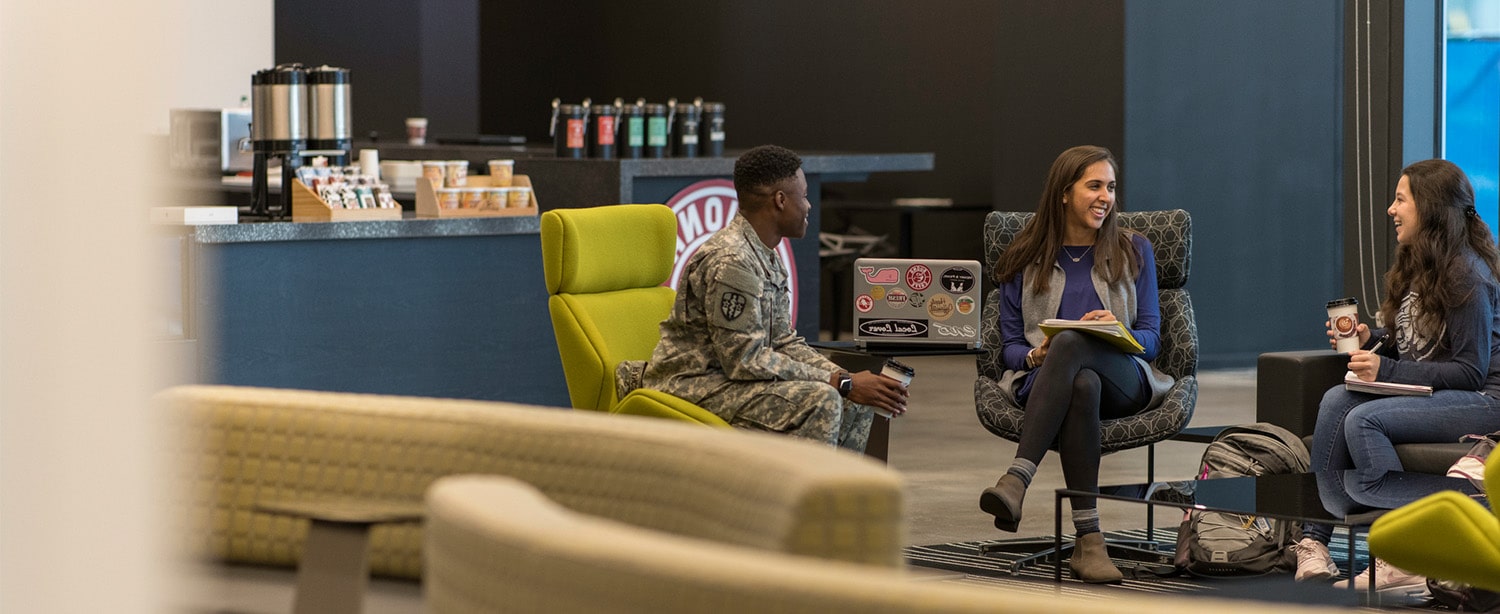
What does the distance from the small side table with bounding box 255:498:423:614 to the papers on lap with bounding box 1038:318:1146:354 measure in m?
2.75

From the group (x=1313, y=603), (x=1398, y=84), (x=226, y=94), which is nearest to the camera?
(x=1313, y=603)

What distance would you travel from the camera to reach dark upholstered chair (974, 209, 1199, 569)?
15.4 feet

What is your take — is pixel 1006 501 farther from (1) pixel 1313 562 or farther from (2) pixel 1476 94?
(2) pixel 1476 94

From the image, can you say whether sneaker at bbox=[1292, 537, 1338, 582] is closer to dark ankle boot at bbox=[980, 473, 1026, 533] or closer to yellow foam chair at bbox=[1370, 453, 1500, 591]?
dark ankle boot at bbox=[980, 473, 1026, 533]

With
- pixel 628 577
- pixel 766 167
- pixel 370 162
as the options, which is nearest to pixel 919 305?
pixel 766 167

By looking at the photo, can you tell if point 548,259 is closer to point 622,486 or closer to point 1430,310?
point 1430,310

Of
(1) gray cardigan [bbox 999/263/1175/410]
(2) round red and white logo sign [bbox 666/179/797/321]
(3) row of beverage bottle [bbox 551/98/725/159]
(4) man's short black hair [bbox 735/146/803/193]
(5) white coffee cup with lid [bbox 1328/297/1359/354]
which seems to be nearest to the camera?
(4) man's short black hair [bbox 735/146/803/193]

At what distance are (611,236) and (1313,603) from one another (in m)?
1.92

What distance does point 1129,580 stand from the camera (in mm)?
4402

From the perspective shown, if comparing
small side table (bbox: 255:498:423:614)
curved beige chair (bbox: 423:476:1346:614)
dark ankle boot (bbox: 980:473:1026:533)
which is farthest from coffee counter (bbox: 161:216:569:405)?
curved beige chair (bbox: 423:476:1346:614)

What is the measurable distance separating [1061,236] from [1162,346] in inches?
18.1

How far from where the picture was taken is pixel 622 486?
76.0 inches

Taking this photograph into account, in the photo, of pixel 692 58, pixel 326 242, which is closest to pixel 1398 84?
pixel 326 242

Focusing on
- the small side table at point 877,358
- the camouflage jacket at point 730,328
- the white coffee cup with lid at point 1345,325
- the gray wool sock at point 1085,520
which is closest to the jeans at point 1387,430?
the white coffee cup with lid at point 1345,325
